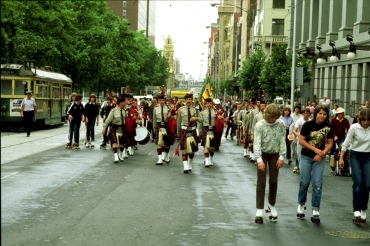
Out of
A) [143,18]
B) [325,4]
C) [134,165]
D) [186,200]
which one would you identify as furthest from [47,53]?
[143,18]

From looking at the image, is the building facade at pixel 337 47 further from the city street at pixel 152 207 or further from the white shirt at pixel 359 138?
the white shirt at pixel 359 138

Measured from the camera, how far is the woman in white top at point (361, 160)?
9945mm

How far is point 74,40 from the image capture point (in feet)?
164

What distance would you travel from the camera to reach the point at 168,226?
30.0ft

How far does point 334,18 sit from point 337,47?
340 centimetres

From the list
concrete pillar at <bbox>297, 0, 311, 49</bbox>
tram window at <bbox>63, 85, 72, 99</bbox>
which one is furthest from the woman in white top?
concrete pillar at <bbox>297, 0, 311, 49</bbox>

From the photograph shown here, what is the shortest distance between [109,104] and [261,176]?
1529cm

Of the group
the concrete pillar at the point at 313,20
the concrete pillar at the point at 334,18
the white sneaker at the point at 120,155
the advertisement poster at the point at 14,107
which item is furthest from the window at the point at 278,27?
the white sneaker at the point at 120,155

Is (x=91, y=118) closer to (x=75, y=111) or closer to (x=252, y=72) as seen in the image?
(x=75, y=111)

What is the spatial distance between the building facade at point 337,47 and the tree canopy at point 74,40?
12923 millimetres

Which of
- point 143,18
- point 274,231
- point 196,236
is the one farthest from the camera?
point 143,18

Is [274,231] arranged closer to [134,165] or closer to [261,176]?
[261,176]

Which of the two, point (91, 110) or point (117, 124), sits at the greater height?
point (91, 110)

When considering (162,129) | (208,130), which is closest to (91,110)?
(162,129)
